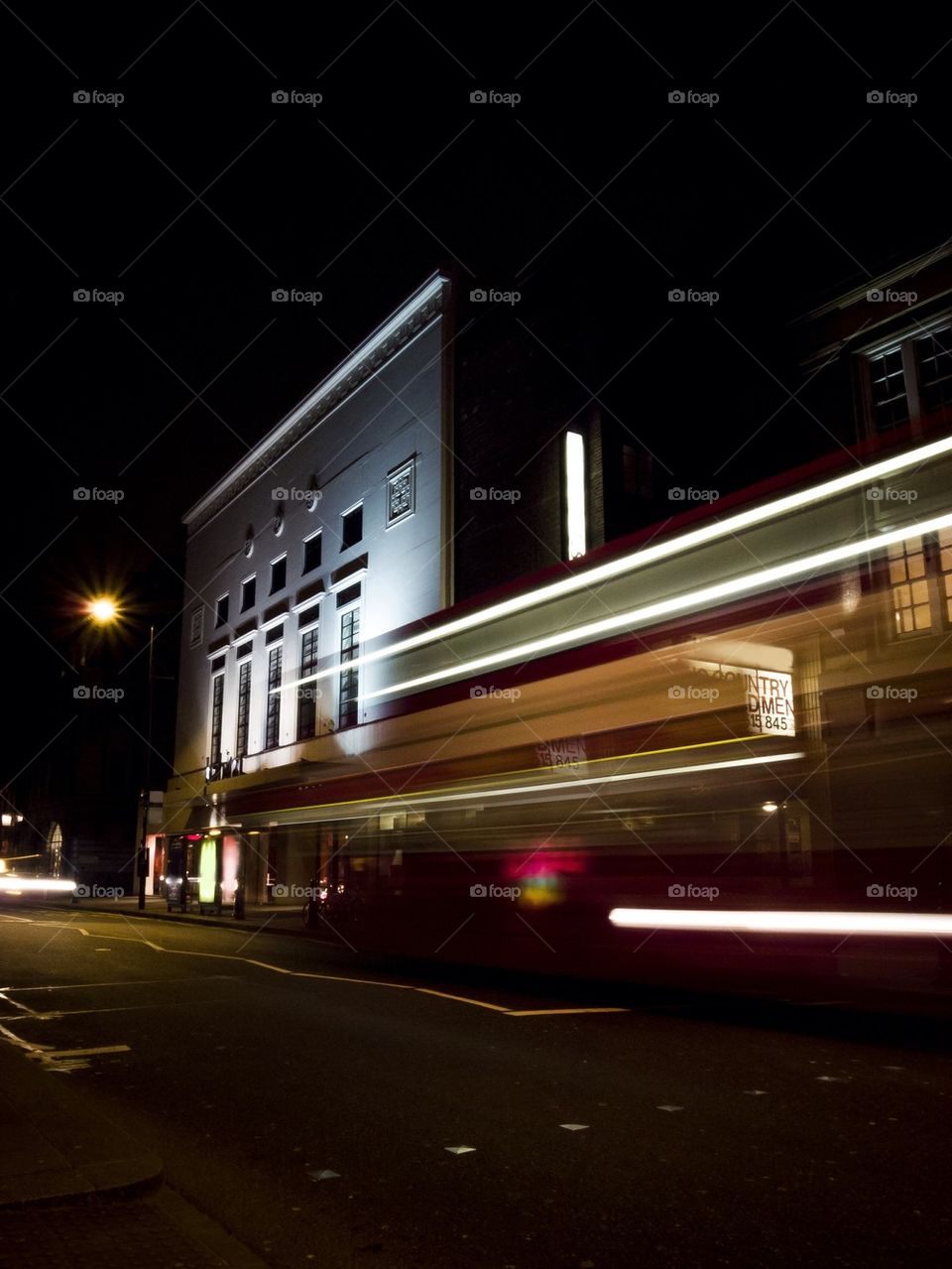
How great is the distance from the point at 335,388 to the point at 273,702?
457 inches

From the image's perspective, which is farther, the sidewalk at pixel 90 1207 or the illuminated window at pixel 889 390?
the illuminated window at pixel 889 390

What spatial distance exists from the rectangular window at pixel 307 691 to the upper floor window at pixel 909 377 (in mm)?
20010

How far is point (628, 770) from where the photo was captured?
32.5 feet

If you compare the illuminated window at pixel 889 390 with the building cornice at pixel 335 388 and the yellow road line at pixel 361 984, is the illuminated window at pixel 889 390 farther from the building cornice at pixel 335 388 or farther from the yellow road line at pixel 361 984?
the yellow road line at pixel 361 984

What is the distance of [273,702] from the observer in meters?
37.5

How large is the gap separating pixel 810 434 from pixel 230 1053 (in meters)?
20.4

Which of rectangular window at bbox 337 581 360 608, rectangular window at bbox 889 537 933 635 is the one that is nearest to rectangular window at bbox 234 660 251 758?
rectangular window at bbox 337 581 360 608

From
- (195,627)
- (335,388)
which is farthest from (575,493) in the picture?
(195,627)

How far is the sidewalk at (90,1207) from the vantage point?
3689 millimetres

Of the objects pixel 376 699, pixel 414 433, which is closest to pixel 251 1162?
pixel 376 699

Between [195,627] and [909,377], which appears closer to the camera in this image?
[909,377]

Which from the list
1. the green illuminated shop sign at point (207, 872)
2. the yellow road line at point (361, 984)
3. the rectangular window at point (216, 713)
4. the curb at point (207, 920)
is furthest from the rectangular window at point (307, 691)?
the yellow road line at point (361, 984)

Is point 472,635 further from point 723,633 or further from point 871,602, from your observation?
point 871,602

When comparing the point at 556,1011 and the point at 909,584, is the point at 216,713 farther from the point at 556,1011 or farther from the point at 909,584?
the point at 909,584
